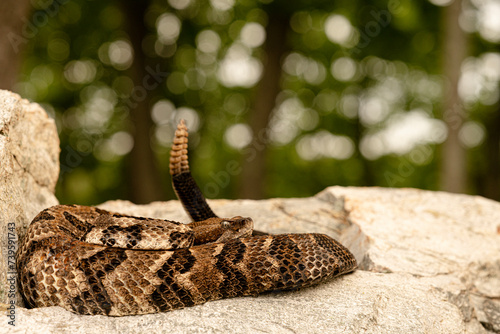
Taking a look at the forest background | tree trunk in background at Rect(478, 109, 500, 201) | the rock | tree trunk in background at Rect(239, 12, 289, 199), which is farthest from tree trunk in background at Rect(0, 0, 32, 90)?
tree trunk in background at Rect(478, 109, 500, 201)

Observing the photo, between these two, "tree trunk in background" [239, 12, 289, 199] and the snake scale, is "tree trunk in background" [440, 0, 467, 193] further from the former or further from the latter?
the snake scale

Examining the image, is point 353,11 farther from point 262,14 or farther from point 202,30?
point 202,30

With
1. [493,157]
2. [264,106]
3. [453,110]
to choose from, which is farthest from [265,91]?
[493,157]

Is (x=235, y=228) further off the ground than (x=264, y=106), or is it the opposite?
(x=264, y=106)

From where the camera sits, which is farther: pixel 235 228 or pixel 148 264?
pixel 235 228

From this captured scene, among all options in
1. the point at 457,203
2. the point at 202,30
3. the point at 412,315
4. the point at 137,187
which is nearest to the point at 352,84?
the point at 202,30

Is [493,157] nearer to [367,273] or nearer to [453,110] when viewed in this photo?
[453,110]
